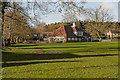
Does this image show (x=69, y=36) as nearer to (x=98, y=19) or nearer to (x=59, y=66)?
(x=98, y=19)

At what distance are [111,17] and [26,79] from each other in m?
24.7

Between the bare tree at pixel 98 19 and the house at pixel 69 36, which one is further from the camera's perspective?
the house at pixel 69 36

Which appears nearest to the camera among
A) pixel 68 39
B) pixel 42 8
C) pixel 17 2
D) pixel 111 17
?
pixel 42 8

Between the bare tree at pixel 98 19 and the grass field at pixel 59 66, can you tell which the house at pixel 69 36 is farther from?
the grass field at pixel 59 66

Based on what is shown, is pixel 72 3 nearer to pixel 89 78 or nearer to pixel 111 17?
pixel 89 78

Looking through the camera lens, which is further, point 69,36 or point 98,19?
point 69,36

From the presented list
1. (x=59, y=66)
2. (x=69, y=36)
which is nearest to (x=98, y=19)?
(x=59, y=66)

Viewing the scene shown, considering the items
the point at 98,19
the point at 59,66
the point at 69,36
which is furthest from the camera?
the point at 69,36

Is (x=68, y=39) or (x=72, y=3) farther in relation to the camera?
(x=68, y=39)

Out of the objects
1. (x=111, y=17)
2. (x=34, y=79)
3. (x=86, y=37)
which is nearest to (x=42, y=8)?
(x=34, y=79)

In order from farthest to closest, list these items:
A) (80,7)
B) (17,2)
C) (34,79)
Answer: (17,2), (80,7), (34,79)

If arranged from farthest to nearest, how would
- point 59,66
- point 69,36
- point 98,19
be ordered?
point 69,36
point 98,19
point 59,66

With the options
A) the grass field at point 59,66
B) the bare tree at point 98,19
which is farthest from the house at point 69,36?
the grass field at point 59,66

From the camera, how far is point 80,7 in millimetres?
9375
